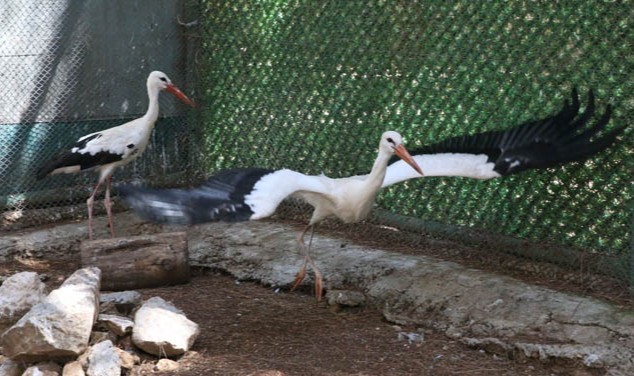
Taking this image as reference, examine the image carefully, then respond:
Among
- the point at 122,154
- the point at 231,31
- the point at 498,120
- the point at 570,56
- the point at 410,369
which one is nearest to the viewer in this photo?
the point at 410,369

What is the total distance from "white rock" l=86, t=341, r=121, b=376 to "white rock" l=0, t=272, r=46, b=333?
0.54 metres

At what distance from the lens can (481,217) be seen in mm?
5387

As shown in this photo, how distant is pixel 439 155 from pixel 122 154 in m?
2.47

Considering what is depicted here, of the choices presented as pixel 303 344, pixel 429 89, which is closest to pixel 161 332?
pixel 303 344

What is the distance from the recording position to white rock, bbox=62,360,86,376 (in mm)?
3902

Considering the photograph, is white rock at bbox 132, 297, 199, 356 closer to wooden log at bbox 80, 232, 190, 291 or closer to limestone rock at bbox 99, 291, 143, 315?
limestone rock at bbox 99, 291, 143, 315

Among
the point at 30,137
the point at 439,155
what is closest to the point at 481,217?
the point at 439,155

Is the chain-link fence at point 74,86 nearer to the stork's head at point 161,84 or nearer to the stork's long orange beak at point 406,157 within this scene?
the stork's head at point 161,84

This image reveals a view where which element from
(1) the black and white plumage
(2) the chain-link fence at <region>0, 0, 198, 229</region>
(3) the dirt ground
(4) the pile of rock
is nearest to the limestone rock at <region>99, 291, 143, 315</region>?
(4) the pile of rock

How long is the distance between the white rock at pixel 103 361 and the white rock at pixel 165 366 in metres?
0.22

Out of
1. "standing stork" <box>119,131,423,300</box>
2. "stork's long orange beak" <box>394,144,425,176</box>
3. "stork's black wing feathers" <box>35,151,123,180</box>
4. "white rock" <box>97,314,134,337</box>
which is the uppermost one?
"stork's long orange beak" <box>394,144,425,176</box>

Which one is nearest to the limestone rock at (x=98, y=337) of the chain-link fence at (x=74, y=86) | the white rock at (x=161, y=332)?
the white rock at (x=161, y=332)

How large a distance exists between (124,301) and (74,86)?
107 inches

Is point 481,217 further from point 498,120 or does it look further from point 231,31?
point 231,31
